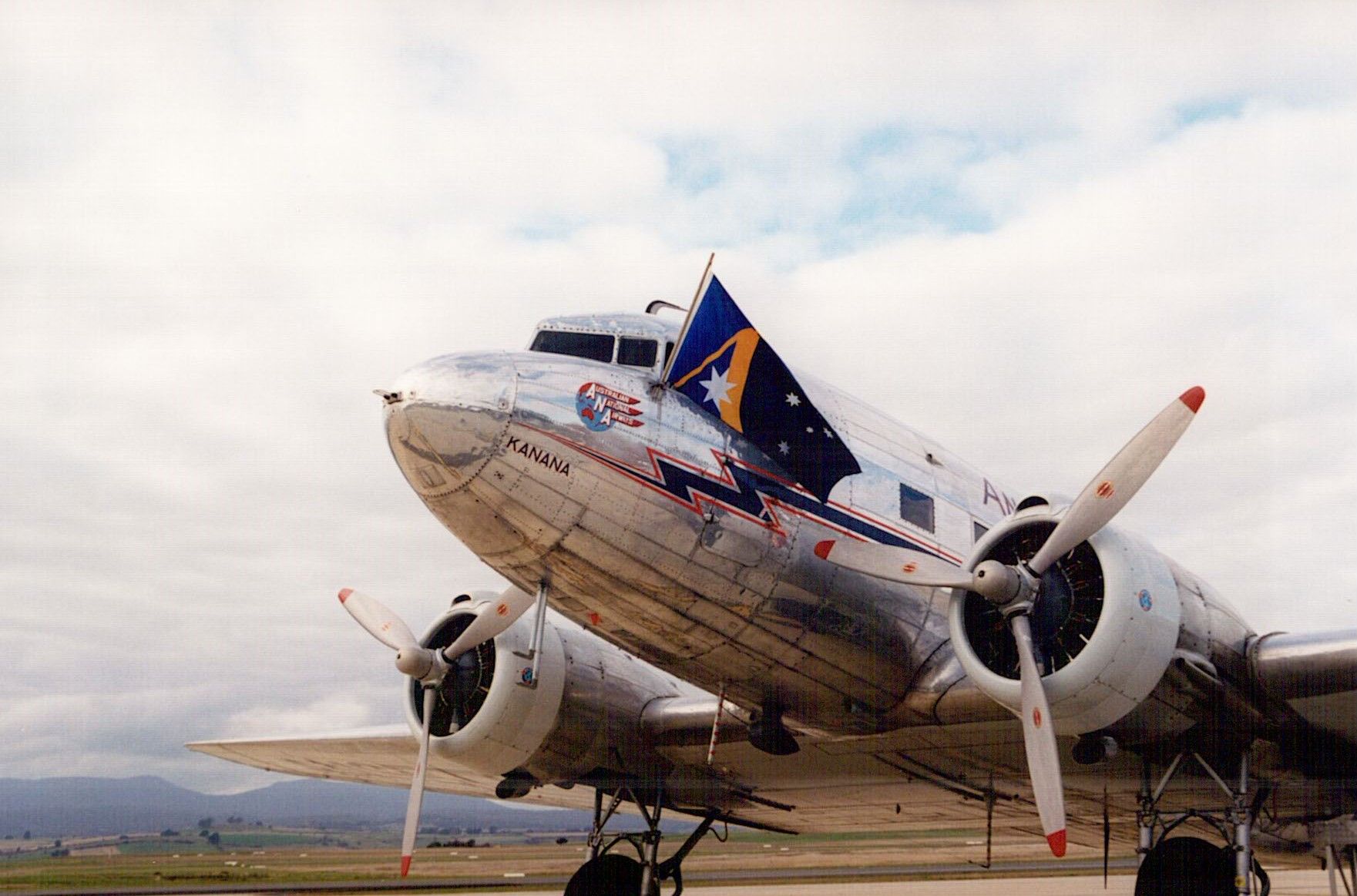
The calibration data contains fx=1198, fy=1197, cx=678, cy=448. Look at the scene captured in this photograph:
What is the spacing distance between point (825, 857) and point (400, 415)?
40.3m

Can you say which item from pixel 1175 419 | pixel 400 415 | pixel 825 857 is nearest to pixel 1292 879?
pixel 825 857

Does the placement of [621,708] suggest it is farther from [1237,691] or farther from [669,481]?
[1237,691]

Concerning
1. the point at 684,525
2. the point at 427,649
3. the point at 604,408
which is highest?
the point at 604,408

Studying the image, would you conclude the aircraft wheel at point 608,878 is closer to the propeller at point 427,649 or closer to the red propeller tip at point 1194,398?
the propeller at point 427,649

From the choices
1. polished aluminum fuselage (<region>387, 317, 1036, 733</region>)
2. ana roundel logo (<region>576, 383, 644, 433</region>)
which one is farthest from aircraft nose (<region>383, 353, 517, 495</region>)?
ana roundel logo (<region>576, 383, 644, 433</region>)

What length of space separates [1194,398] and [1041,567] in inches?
63.7

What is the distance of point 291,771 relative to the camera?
16.9 meters

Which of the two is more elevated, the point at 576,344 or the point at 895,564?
the point at 576,344

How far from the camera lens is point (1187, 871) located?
920cm

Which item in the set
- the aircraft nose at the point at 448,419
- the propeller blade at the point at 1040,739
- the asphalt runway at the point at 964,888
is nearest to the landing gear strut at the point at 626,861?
the propeller blade at the point at 1040,739

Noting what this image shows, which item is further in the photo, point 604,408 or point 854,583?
point 854,583

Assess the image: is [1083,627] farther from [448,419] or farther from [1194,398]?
[448,419]

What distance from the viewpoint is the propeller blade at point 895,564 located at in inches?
332

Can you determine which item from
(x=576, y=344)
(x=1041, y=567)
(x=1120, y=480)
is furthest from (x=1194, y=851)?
(x=576, y=344)
